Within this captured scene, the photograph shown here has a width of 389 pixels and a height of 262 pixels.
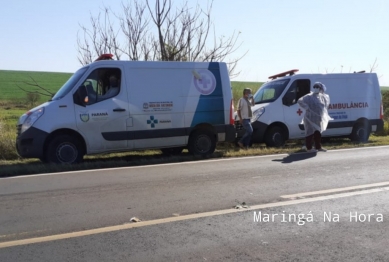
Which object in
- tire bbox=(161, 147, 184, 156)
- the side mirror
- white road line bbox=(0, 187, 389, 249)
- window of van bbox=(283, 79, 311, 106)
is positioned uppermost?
window of van bbox=(283, 79, 311, 106)

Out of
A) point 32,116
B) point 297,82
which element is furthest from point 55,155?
point 297,82

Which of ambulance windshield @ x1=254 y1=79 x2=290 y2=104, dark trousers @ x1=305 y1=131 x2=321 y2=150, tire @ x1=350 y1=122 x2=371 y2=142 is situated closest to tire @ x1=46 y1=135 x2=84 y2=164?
dark trousers @ x1=305 y1=131 x2=321 y2=150

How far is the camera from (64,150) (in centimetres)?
1056

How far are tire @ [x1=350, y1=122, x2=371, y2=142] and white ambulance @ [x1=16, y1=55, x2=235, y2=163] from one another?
524cm

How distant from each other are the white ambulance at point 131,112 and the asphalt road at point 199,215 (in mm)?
1487

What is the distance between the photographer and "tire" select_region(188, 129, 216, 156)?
476 inches

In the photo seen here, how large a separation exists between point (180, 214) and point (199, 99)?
604cm

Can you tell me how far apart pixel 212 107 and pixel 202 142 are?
87cm

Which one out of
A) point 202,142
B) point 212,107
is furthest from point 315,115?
point 202,142

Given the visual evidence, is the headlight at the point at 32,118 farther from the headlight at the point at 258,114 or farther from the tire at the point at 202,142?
the headlight at the point at 258,114

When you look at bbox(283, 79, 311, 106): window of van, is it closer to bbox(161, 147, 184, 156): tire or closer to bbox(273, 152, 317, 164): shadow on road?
bbox(273, 152, 317, 164): shadow on road

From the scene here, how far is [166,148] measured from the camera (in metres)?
12.4

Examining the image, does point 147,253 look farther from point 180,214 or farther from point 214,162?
point 214,162

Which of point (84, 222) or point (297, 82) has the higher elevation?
point (297, 82)
